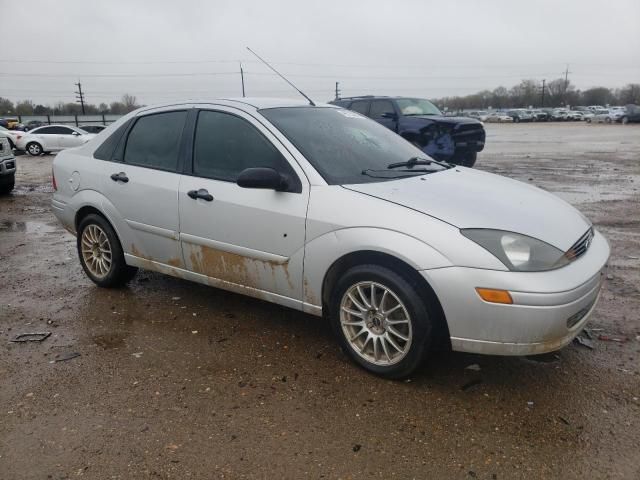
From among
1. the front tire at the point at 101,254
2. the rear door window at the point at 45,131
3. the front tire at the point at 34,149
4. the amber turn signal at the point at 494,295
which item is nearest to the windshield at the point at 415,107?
the front tire at the point at 101,254

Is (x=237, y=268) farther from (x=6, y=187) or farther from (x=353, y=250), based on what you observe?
(x=6, y=187)

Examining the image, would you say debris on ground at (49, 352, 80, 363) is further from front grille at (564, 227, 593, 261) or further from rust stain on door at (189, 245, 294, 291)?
A: front grille at (564, 227, 593, 261)

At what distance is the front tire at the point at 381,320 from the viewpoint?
309 cm

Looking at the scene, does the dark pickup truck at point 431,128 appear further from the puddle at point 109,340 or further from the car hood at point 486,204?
the puddle at point 109,340

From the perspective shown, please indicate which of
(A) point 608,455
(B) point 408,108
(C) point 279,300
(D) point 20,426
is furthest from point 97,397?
(B) point 408,108

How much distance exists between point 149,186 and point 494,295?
9.37 feet

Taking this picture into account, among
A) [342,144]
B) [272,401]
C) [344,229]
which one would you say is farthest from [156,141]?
[272,401]

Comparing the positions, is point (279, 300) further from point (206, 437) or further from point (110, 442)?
point (110, 442)

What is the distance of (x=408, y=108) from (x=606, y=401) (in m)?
11.3

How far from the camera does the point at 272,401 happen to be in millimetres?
3094

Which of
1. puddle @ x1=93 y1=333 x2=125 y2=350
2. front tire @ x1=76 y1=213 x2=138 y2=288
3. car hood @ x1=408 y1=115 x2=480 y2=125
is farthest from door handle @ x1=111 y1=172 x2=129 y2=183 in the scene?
car hood @ x1=408 y1=115 x2=480 y2=125

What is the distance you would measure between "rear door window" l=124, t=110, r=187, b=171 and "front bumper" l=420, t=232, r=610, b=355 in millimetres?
2441

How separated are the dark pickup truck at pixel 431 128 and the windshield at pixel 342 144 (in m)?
8.33

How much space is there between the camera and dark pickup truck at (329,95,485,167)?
12.7 metres
